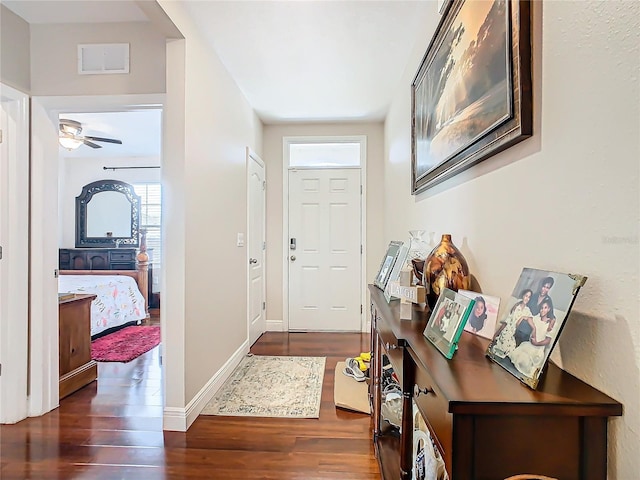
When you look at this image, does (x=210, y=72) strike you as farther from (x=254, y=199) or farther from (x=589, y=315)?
(x=589, y=315)

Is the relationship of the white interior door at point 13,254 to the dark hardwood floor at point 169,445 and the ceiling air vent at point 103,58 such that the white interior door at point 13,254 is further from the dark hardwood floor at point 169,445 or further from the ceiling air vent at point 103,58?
the ceiling air vent at point 103,58

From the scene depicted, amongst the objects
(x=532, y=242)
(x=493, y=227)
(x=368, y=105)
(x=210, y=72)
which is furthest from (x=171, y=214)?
(x=368, y=105)

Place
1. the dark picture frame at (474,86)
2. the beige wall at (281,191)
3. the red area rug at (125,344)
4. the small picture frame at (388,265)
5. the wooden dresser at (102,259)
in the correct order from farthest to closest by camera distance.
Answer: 1. the wooden dresser at (102,259)
2. the beige wall at (281,191)
3. the red area rug at (125,344)
4. the small picture frame at (388,265)
5. the dark picture frame at (474,86)

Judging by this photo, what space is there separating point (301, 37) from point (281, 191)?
2223 mm

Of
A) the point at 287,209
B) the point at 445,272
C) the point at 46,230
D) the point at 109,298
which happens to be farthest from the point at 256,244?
the point at 445,272

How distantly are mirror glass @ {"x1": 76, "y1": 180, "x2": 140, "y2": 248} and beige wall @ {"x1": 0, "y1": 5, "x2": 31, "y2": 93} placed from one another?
4.16m

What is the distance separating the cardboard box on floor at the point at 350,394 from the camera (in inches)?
95.6

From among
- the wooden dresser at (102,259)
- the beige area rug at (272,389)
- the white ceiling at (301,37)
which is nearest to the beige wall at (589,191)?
the white ceiling at (301,37)

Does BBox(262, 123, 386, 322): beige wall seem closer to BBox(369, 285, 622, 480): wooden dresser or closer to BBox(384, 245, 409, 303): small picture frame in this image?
BBox(384, 245, 409, 303): small picture frame

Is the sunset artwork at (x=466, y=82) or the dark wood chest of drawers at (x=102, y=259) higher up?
the sunset artwork at (x=466, y=82)

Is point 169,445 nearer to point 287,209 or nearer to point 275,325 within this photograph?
point 275,325

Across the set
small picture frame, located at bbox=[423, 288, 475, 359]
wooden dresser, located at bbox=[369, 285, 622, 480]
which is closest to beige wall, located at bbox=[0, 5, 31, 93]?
small picture frame, located at bbox=[423, 288, 475, 359]

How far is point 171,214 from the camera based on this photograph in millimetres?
2197

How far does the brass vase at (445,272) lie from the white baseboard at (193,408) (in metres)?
1.67
